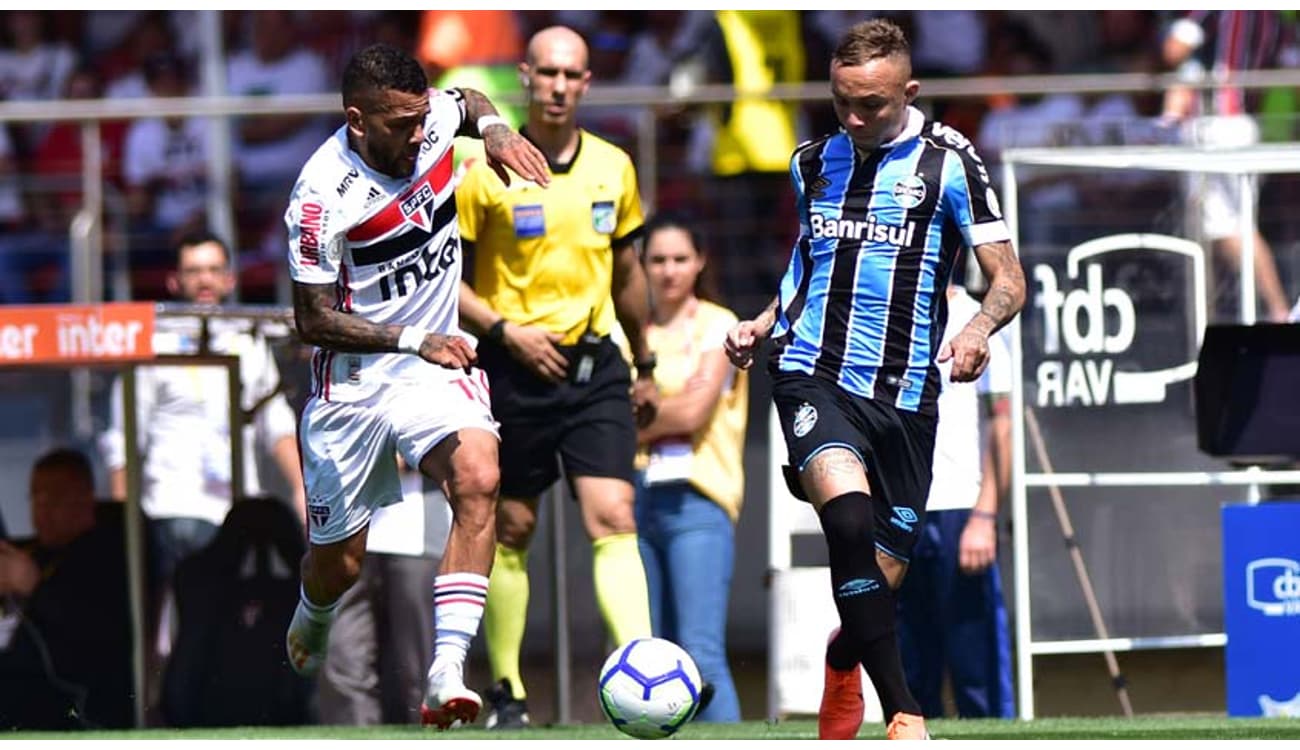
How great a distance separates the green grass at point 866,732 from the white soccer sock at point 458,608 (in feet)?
2.67

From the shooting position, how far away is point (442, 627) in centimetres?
867

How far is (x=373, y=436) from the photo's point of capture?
913cm

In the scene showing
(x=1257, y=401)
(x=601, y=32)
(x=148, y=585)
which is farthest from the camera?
(x=601, y=32)

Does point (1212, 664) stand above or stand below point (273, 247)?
below

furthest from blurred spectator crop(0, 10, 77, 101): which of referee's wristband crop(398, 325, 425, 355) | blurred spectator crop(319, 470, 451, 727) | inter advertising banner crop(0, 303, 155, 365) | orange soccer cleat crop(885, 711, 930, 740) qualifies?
orange soccer cleat crop(885, 711, 930, 740)

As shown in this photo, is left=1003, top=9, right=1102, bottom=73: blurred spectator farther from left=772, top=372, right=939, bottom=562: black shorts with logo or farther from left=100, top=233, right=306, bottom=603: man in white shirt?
left=772, top=372, right=939, bottom=562: black shorts with logo

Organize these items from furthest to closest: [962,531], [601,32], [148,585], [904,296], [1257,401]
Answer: [601,32] → [148,585] → [962,531] → [1257,401] → [904,296]

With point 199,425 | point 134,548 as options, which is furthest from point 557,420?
point 199,425

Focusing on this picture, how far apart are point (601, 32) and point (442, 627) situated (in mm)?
9366

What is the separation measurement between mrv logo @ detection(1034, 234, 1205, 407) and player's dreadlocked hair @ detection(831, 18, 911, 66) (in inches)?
132

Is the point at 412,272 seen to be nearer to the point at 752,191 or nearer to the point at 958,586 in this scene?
the point at 958,586

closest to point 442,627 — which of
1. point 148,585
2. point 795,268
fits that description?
point 795,268

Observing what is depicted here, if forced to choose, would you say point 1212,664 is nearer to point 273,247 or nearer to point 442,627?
point 442,627

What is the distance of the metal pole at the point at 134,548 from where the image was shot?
11.9 m
